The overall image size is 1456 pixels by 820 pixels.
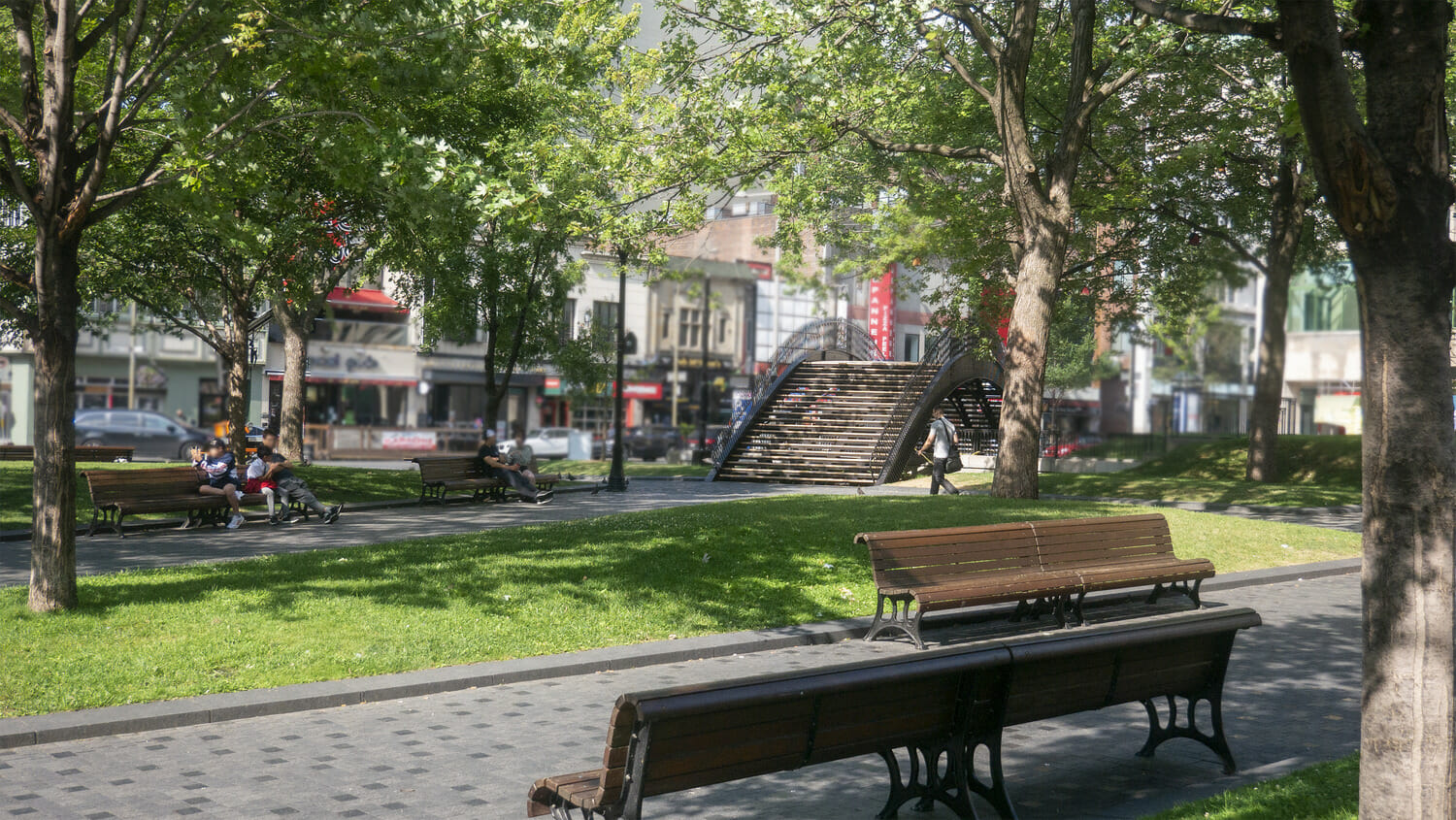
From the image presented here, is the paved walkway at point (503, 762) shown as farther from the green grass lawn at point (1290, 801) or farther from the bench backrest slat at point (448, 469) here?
the bench backrest slat at point (448, 469)

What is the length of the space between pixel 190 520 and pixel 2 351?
1553 inches

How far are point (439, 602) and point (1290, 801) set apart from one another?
6850 millimetres

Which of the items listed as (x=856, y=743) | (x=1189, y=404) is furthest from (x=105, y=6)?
(x=1189, y=404)

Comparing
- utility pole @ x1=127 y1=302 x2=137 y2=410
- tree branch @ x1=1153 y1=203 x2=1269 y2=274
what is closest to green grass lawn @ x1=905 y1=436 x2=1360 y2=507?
tree branch @ x1=1153 y1=203 x2=1269 y2=274

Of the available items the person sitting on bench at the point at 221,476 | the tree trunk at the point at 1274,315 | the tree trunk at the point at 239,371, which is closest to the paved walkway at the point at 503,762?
the person sitting on bench at the point at 221,476

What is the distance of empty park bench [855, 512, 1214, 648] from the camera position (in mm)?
10227

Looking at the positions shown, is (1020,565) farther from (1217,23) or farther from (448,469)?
(448,469)

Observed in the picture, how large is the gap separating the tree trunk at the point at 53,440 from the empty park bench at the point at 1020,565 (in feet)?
20.3

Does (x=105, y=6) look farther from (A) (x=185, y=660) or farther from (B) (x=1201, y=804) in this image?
(B) (x=1201, y=804)

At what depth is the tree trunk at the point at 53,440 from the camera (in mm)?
9367

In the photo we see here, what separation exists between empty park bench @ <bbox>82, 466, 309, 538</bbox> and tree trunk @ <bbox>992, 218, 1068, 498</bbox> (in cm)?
1121

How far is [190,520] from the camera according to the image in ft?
55.2

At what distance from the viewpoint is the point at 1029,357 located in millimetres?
18547

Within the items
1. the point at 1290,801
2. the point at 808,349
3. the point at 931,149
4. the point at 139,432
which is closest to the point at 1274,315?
the point at 931,149
